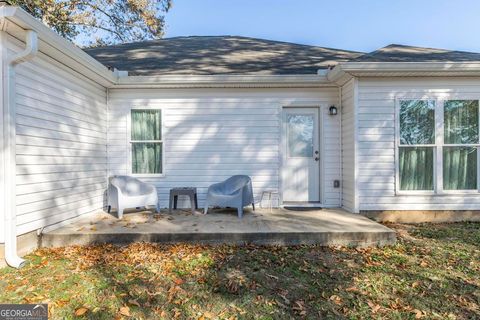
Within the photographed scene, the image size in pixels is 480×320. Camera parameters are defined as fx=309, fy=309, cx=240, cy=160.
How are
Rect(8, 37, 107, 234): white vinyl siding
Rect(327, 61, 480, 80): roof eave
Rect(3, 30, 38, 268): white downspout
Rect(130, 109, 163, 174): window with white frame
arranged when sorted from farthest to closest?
Rect(130, 109, 163, 174): window with white frame
Rect(327, 61, 480, 80): roof eave
Rect(8, 37, 107, 234): white vinyl siding
Rect(3, 30, 38, 268): white downspout

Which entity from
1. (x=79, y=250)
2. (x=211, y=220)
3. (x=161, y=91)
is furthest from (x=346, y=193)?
(x=79, y=250)

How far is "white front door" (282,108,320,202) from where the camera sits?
6359 millimetres

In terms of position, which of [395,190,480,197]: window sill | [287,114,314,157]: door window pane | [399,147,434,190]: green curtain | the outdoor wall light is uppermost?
the outdoor wall light

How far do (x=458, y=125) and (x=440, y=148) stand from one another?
543 mm

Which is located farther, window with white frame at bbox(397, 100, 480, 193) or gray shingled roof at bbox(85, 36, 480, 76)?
gray shingled roof at bbox(85, 36, 480, 76)

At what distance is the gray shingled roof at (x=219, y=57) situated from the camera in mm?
6320

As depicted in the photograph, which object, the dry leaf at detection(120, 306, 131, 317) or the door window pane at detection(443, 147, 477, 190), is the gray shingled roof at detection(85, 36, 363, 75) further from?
the dry leaf at detection(120, 306, 131, 317)

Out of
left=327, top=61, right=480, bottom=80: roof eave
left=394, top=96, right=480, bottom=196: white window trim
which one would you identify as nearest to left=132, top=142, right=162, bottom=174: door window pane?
left=327, top=61, right=480, bottom=80: roof eave

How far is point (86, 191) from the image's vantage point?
5.50 m

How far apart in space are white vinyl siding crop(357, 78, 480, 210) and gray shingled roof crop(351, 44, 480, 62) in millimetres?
343

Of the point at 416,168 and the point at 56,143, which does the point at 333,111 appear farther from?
the point at 56,143

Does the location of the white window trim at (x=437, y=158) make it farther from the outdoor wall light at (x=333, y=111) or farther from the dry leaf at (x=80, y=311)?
the dry leaf at (x=80, y=311)

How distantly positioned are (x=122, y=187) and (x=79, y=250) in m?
1.66

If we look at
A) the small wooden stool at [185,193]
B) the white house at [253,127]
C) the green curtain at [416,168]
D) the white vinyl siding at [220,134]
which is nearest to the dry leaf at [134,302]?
the white house at [253,127]
